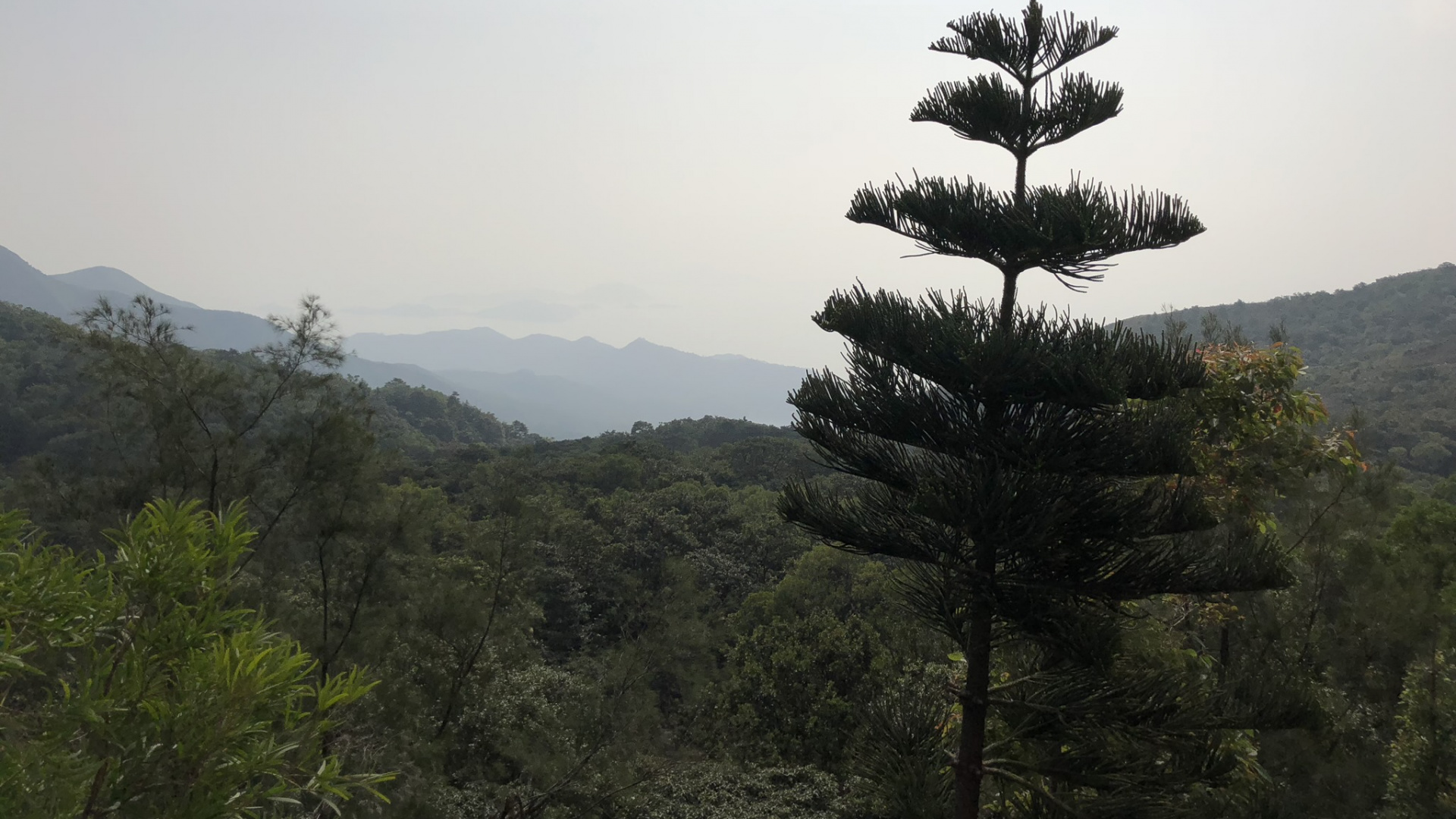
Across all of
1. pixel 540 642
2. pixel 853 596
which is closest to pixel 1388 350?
pixel 853 596

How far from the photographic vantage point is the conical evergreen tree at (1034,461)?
8.93ft

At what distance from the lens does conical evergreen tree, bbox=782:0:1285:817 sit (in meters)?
2.72

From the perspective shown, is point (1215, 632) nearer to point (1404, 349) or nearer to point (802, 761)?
point (802, 761)

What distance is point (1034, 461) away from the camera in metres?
2.77

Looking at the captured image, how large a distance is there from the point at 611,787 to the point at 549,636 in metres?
7.36

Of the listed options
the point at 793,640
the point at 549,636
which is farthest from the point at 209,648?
the point at 549,636

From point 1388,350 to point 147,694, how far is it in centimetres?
6536

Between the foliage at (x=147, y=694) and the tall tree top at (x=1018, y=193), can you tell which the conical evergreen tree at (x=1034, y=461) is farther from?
the foliage at (x=147, y=694)

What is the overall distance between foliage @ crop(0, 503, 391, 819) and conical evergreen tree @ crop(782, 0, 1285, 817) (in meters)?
2.06

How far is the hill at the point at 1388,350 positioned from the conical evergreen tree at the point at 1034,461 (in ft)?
23.1

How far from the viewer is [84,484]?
762 cm

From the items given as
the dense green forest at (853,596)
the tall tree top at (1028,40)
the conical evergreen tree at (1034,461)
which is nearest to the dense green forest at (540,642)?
the dense green forest at (853,596)

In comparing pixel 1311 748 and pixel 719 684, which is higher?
pixel 1311 748

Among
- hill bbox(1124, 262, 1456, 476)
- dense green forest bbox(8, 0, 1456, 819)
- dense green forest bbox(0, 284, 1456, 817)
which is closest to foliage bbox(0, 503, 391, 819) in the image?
dense green forest bbox(8, 0, 1456, 819)
